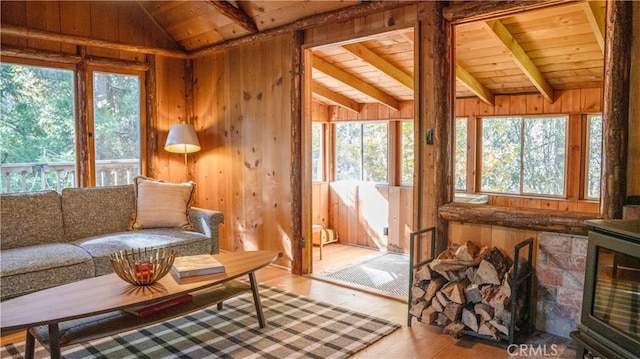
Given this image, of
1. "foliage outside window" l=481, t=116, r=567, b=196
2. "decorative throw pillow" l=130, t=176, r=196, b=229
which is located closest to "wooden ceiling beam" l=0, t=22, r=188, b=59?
"decorative throw pillow" l=130, t=176, r=196, b=229

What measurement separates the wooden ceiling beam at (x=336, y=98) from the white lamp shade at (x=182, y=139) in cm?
164

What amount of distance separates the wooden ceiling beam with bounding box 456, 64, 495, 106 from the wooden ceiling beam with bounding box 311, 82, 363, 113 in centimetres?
162

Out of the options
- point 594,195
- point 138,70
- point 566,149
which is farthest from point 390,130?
point 138,70

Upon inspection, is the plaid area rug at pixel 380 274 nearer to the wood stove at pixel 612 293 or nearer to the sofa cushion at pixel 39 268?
the wood stove at pixel 612 293

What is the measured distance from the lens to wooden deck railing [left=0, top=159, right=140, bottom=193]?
4176mm

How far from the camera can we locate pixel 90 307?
2.00 meters

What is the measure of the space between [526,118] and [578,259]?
331 cm

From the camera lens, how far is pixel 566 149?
525cm

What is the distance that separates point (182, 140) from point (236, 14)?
1410mm

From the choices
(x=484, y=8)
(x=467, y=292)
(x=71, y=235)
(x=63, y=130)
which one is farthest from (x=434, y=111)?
(x=63, y=130)

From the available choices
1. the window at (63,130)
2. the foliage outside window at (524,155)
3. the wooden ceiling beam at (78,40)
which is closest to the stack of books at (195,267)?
the window at (63,130)

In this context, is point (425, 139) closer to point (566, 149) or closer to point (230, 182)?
point (230, 182)

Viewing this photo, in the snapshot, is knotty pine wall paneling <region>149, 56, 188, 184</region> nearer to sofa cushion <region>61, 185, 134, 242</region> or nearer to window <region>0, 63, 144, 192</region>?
window <region>0, 63, 144, 192</region>

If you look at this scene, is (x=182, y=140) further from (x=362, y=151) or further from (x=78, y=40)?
(x=362, y=151)
